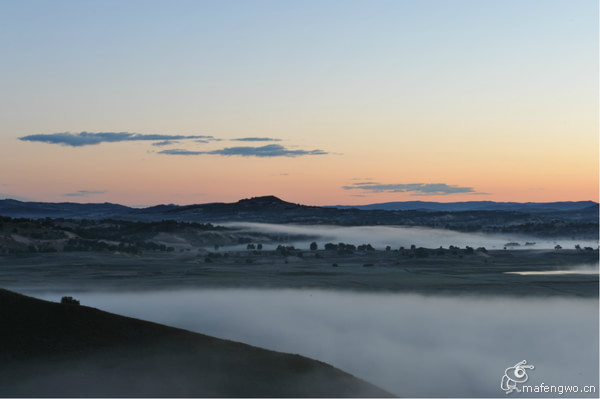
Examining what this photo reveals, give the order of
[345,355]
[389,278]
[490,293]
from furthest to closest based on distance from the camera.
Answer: [389,278] → [490,293] → [345,355]

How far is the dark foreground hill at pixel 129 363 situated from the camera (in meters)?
16.7

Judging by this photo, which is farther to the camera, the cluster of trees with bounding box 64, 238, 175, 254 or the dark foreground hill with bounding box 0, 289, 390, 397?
the cluster of trees with bounding box 64, 238, 175, 254

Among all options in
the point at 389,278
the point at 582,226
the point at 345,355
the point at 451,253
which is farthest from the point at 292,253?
the point at 582,226

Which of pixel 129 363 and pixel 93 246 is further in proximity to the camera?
pixel 93 246

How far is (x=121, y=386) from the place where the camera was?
16609 mm

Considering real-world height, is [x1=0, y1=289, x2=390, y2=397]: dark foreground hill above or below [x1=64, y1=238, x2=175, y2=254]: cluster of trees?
below

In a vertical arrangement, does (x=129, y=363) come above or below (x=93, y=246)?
below

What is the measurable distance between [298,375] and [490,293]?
22034 mm

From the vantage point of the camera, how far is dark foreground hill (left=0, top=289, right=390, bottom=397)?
1672cm

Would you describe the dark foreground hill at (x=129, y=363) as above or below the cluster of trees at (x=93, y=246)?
below

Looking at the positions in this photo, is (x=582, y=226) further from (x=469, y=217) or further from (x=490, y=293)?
(x=490, y=293)

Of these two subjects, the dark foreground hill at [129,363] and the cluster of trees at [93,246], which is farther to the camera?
the cluster of trees at [93,246]

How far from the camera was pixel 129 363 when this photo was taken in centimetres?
1859

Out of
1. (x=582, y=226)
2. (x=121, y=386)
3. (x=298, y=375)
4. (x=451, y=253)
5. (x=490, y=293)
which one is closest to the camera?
(x=121, y=386)
